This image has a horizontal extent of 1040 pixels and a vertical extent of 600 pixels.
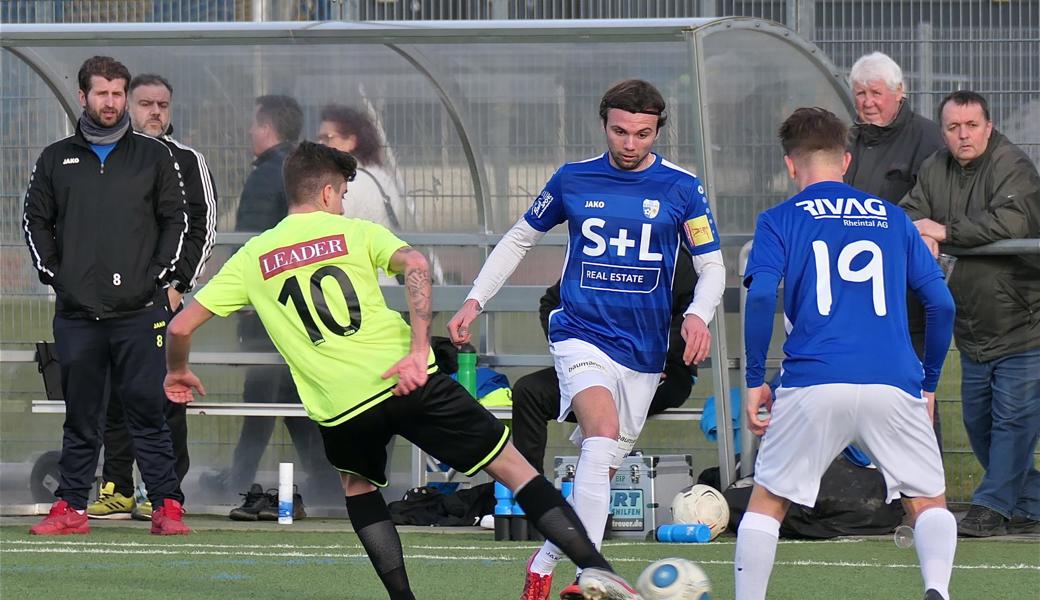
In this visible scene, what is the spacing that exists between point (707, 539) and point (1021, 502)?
1593 millimetres

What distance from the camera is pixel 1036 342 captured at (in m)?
7.94

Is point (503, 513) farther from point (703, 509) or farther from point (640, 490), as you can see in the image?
point (703, 509)

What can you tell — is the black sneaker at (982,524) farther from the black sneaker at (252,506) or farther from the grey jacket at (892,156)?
the black sneaker at (252,506)

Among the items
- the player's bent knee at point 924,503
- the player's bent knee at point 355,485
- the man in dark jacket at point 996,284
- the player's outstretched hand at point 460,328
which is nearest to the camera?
the player's bent knee at point 924,503

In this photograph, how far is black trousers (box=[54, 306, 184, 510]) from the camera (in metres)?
8.09

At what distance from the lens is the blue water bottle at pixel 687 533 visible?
789cm

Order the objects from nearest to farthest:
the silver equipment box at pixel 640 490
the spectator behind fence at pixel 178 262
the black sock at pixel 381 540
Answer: the black sock at pixel 381 540 < the silver equipment box at pixel 640 490 < the spectator behind fence at pixel 178 262

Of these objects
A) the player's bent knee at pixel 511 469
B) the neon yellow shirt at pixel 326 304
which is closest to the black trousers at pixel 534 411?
the player's bent knee at pixel 511 469

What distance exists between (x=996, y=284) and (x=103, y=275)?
4326 millimetres

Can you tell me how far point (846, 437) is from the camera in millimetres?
4961

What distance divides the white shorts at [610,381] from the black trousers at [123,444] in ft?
11.2

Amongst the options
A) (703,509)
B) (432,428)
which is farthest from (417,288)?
(703,509)

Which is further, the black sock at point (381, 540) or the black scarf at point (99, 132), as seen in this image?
the black scarf at point (99, 132)

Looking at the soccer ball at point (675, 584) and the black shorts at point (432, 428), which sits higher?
the black shorts at point (432, 428)
